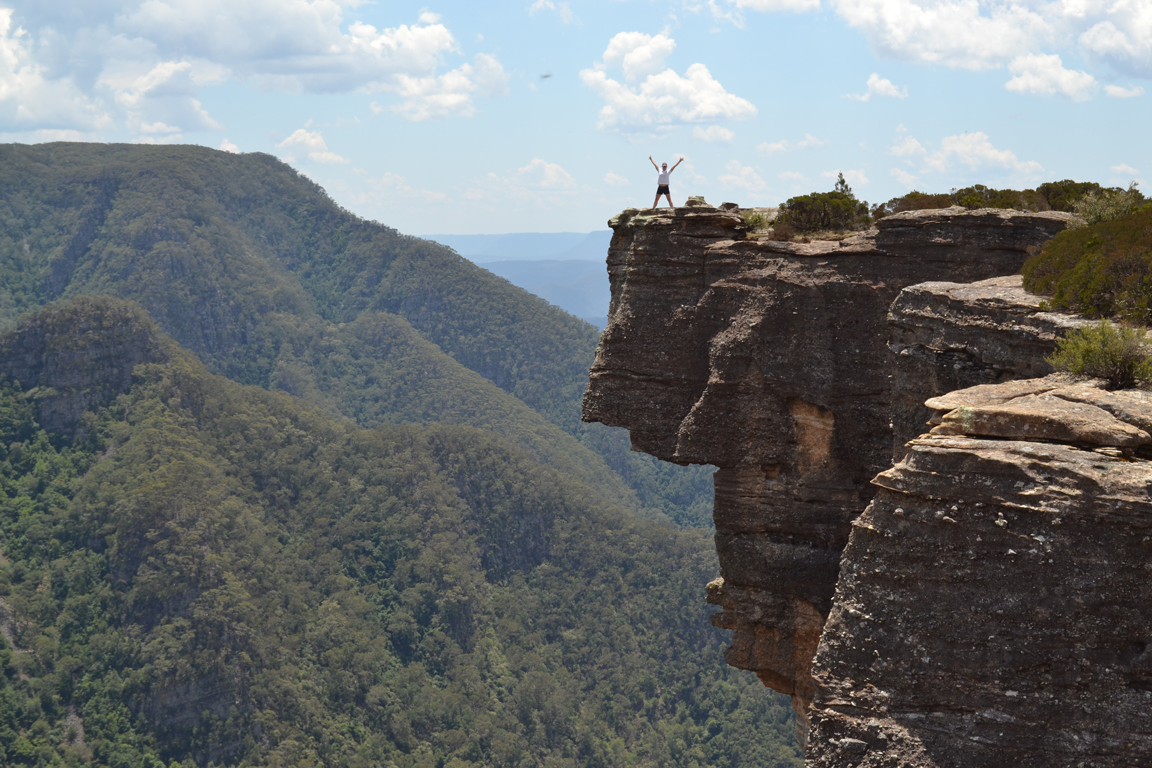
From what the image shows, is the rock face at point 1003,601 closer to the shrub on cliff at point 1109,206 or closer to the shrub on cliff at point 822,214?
the shrub on cliff at point 1109,206

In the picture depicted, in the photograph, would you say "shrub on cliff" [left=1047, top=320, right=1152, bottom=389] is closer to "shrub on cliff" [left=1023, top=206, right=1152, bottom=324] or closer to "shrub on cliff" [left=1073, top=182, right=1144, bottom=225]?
"shrub on cliff" [left=1023, top=206, right=1152, bottom=324]

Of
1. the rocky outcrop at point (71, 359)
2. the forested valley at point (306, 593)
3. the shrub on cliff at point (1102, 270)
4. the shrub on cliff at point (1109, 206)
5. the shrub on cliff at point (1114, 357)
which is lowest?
the forested valley at point (306, 593)

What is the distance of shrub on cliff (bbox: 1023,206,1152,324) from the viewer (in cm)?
1197

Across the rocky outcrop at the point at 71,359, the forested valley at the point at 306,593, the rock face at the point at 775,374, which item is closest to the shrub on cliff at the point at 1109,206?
the rock face at the point at 775,374

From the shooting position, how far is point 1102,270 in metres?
12.4

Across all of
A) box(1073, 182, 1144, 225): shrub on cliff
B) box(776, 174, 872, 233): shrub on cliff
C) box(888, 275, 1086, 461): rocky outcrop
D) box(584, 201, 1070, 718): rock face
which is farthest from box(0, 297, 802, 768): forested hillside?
box(1073, 182, 1144, 225): shrub on cliff

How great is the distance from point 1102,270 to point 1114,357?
284 cm

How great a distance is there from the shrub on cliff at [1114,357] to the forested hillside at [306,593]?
91.9 metres

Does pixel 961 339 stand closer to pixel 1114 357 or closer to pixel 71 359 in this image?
pixel 1114 357

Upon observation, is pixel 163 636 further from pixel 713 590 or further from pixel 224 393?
pixel 713 590

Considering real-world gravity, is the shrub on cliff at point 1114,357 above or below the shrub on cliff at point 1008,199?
below

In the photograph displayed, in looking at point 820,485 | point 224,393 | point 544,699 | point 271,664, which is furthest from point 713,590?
point 224,393

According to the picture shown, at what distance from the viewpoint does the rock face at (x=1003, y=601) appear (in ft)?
27.2

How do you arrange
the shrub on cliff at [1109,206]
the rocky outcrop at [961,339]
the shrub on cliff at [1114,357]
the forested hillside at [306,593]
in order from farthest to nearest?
the forested hillside at [306,593], the shrub on cliff at [1109,206], the rocky outcrop at [961,339], the shrub on cliff at [1114,357]
